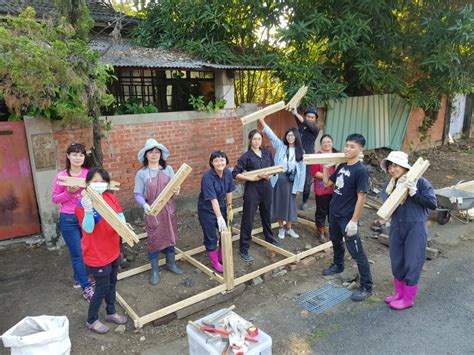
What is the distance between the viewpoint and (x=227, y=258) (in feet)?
13.7

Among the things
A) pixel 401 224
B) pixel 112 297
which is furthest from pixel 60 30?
pixel 401 224

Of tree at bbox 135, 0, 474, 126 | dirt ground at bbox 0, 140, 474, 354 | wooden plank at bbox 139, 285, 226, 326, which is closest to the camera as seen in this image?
dirt ground at bbox 0, 140, 474, 354

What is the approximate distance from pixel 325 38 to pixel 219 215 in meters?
5.85

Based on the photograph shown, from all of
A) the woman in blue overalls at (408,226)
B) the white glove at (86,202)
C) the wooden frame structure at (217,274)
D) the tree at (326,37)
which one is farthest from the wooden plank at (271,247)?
the tree at (326,37)

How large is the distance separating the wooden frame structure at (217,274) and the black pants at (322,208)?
1.61 feet

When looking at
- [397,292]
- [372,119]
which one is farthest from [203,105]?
[372,119]

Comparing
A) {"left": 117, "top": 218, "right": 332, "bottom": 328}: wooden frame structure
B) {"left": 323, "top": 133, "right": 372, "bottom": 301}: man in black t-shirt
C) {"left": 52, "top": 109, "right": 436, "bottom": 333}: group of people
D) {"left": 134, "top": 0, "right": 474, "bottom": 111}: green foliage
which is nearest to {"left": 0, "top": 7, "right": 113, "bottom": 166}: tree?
{"left": 52, "top": 109, "right": 436, "bottom": 333}: group of people

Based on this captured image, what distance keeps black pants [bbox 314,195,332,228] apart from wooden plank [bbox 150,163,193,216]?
2.57 m

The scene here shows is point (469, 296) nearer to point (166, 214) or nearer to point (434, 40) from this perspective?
point (166, 214)

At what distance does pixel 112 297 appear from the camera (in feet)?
12.3

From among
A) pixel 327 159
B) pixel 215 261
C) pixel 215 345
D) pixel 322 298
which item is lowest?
pixel 322 298

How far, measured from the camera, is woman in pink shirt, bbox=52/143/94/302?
3854 mm

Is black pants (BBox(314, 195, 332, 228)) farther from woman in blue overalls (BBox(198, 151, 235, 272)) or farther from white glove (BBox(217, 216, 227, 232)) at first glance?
white glove (BBox(217, 216, 227, 232))

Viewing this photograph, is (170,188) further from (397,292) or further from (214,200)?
(397,292)
